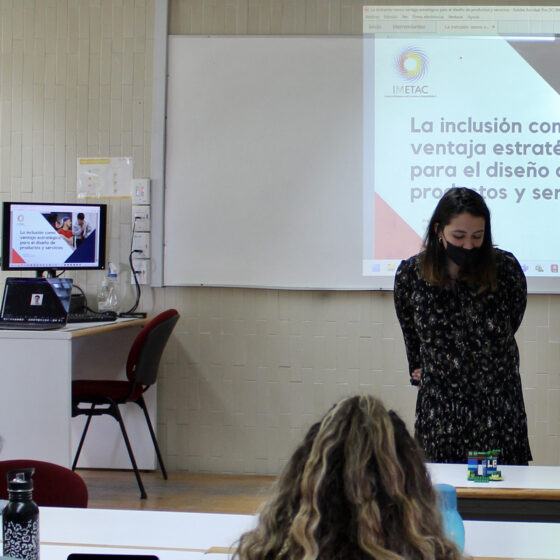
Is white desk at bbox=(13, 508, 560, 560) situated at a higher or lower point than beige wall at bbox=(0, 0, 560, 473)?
lower

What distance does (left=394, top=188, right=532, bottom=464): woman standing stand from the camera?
2.32m

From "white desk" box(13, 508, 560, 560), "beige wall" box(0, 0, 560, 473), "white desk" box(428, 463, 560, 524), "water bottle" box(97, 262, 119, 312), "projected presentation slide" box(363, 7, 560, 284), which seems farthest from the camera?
"water bottle" box(97, 262, 119, 312)

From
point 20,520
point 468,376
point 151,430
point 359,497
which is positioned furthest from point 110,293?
point 359,497

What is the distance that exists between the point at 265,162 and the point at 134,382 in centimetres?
137

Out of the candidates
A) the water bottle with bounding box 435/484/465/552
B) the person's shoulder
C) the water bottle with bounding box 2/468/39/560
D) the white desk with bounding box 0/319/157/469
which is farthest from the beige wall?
the water bottle with bounding box 2/468/39/560

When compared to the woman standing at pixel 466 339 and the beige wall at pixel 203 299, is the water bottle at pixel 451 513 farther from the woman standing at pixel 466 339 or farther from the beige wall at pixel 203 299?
the beige wall at pixel 203 299

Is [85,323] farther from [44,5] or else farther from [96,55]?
[44,5]

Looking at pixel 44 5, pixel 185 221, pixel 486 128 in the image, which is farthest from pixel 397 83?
pixel 44 5

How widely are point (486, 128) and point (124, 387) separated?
2313 millimetres

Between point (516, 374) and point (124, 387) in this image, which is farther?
point (124, 387)

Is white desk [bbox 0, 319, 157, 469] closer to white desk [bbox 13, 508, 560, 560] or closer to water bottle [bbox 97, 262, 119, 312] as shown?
water bottle [bbox 97, 262, 119, 312]

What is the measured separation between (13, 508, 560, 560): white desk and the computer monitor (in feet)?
8.01

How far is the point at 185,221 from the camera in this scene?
436 cm

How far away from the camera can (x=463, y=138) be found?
4.18 m
